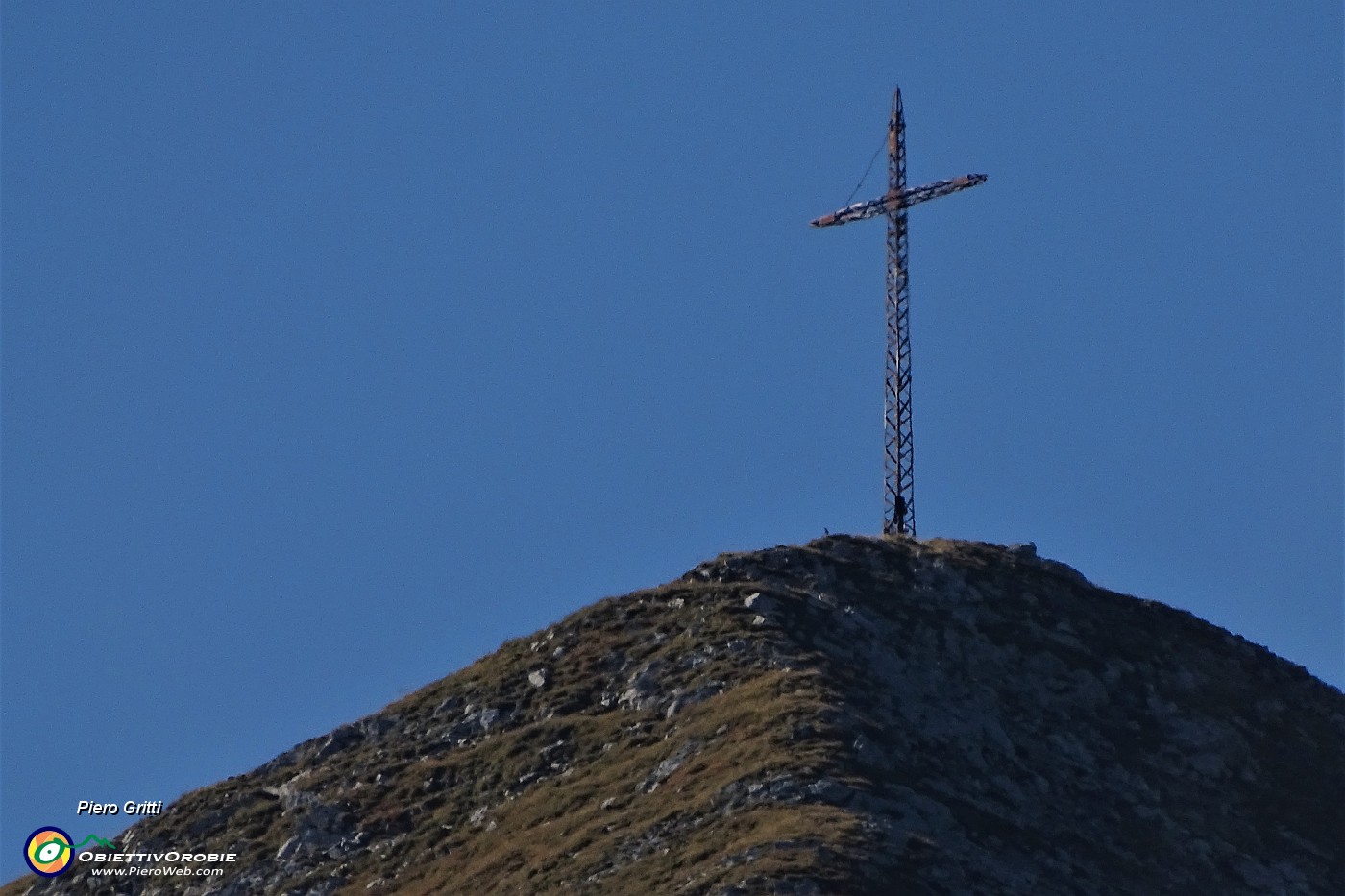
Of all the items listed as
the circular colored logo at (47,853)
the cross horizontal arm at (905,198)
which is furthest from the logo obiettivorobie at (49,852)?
the cross horizontal arm at (905,198)

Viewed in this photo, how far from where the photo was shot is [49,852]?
377 feet

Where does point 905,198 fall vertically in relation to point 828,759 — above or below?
above

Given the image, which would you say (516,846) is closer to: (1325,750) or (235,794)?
(235,794)

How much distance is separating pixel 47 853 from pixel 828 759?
3935 centimetres

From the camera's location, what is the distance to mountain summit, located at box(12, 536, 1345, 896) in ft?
301

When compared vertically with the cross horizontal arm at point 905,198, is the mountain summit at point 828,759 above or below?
below

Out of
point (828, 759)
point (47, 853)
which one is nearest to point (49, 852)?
point (47, 853)

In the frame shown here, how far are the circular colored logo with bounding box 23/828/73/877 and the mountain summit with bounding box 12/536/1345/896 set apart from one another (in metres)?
0.86

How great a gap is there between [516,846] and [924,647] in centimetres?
2138

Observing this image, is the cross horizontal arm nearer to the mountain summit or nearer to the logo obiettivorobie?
the mountain summit

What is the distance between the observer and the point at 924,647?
109562 mm

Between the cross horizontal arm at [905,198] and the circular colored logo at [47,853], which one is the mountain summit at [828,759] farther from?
the cross horizontal arm at [905,198]

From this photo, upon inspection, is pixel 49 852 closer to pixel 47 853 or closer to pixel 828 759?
pixel 47 853

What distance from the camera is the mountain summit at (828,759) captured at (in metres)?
91.8
